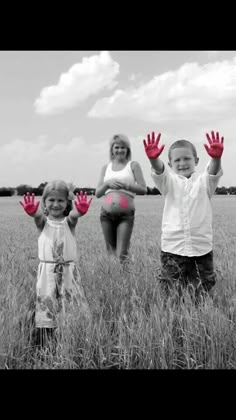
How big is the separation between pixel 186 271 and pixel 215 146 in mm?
923

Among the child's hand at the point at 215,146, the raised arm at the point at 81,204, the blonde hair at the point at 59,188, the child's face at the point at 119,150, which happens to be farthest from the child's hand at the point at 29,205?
the child's face at the point at 119,150

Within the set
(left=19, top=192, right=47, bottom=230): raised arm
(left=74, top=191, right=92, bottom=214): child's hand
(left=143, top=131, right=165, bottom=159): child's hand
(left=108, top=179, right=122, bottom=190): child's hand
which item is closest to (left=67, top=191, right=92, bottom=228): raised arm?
(left=74, top=191, right=92, bottom=214): child's hand

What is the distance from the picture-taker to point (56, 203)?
2869mm

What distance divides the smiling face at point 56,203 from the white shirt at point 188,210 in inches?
25.6

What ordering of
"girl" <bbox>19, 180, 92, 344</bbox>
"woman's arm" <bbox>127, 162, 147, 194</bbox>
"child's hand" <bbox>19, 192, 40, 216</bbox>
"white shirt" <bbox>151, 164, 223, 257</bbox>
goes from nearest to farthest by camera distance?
"child's hand" <bbox>19, 192, 40, 216</bbox>
"girl" <bbox>19, 180, 92, 344</bbox>
"white shirt" <bbox>151, 164, 223, 257</bbox>
"woman's arm" <bbox>127, 162, 147, 194</bbox>

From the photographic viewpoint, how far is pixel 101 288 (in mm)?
3396

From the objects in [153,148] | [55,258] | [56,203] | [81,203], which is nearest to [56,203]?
[56,203]

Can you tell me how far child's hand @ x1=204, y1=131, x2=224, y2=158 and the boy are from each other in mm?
85

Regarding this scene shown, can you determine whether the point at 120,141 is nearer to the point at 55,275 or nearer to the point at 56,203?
the point at 56,203

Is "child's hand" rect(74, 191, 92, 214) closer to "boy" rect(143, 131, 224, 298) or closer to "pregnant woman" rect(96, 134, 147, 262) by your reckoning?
A: "boy" rect(143, 131, 224, 298)

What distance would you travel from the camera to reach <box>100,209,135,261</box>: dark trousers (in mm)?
4023

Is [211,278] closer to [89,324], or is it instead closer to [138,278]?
[138,278]

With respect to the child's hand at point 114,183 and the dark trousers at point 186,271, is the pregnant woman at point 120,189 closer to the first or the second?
the child's hand at point 114,183

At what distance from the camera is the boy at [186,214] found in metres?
3.04
